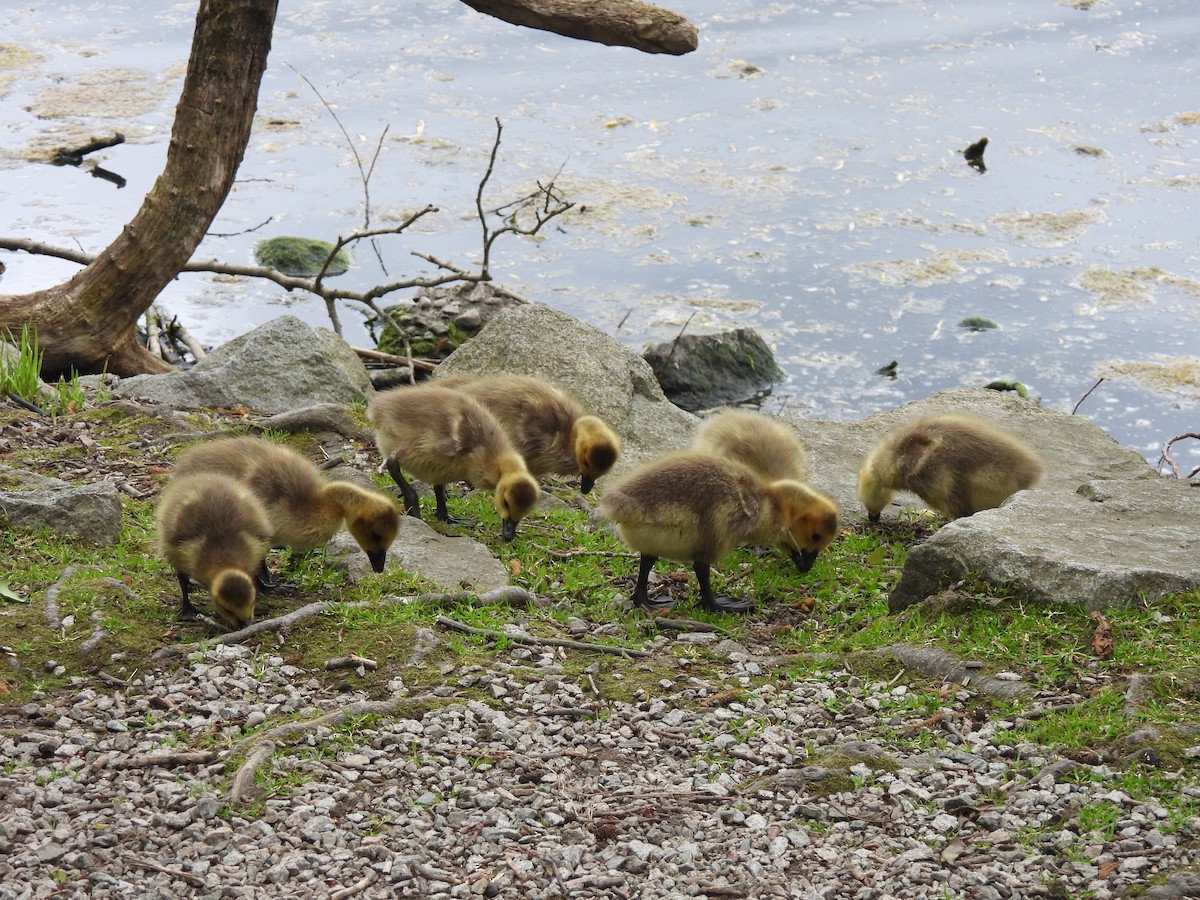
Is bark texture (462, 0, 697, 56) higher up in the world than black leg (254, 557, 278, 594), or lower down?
higher up

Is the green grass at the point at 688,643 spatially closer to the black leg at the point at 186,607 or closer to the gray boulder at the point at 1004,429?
the black leg at the point at 186,607

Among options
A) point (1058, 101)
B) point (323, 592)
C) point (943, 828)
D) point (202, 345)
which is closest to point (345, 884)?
point (943, 828)

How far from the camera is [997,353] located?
12.4m

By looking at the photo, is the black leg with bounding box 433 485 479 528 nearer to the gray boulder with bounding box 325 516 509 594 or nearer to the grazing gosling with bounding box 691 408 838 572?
the gray boulder with bounding box 325 516 509 594

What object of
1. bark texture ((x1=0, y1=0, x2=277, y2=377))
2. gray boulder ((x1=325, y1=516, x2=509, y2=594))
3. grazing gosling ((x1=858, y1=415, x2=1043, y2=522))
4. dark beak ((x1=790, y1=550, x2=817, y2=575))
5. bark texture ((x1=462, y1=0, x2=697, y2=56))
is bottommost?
gray boulder ((x1=325, y1=516, x2=509, y2=594))

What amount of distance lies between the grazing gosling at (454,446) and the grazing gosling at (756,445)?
43.2 inches

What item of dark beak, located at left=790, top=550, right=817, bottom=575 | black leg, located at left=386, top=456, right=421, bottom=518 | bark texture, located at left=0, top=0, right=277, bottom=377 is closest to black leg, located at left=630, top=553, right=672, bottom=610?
dark beak, located at left=790, top=550, right=817, bottom=575

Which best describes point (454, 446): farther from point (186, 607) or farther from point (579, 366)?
point (579, 366)

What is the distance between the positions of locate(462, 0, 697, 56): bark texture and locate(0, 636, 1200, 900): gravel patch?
3996 mm

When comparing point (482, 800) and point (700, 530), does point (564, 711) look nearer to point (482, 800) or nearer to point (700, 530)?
point (482, 800)

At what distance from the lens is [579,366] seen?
964cm

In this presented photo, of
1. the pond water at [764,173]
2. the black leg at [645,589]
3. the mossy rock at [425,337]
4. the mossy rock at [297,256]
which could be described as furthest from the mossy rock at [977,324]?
the black leg at [645,589]

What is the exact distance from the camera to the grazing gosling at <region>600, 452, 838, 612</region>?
6262mm

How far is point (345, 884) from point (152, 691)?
1498mm
